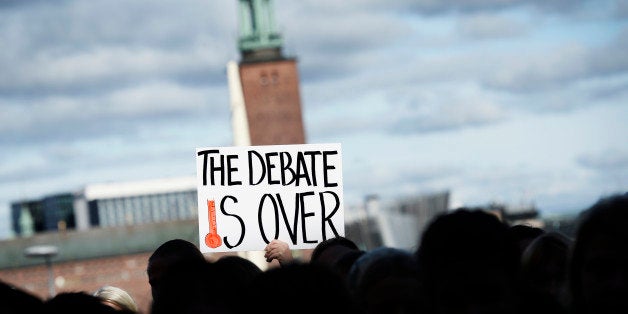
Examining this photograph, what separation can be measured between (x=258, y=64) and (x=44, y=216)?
99369mm

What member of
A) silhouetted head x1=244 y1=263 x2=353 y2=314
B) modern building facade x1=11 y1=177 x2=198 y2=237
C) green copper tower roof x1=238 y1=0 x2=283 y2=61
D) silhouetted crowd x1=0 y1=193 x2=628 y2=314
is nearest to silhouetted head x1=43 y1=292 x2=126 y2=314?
silhouetted crowd x1=0 y1=193 x2=628 y2=314

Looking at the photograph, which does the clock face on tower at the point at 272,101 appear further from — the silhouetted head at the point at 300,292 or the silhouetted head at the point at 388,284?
the silhouetted head at the point at 300,292

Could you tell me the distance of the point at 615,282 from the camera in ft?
15.5

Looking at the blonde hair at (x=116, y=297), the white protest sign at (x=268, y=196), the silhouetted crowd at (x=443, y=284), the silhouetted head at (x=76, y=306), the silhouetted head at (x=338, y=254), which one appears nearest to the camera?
the silhouetted crowd at (x=443, y=284)

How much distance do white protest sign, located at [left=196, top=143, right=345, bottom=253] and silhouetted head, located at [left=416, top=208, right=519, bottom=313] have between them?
4.27 m

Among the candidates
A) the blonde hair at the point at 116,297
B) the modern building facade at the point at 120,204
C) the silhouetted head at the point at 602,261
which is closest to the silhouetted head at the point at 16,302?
the silhouetted head at the point at 602,261

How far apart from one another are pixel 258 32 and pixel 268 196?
81.1 metres

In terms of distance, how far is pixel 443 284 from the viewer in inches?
186

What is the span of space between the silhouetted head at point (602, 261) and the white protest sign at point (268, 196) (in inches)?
174

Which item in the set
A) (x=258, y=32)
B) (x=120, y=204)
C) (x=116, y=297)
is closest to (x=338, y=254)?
(x=116, y=297)

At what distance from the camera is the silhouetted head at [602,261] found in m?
4.71

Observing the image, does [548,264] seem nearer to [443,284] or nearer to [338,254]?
[338,254]

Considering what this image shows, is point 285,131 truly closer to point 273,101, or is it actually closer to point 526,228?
point 273,101

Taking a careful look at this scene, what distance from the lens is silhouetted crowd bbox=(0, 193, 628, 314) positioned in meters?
4.61
